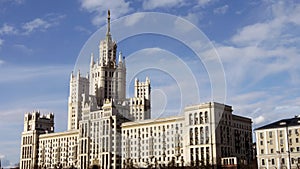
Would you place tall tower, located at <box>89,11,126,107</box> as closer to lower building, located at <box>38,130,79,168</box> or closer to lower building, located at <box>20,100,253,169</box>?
lower building, located at <box>38,130,79,168</box>

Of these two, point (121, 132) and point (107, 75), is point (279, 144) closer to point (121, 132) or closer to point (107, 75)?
point (121, 132)

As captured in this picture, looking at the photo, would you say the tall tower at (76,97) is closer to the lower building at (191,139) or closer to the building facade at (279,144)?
the lower building at (191,139)

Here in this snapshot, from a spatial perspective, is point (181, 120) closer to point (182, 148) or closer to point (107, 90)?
point (182, 148)

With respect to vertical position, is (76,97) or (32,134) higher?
(76,97)

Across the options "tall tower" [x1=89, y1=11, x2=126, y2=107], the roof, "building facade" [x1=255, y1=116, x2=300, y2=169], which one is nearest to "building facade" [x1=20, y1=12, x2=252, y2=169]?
"tall tower" [x1=89, y1=11, x2=126, y2=107]

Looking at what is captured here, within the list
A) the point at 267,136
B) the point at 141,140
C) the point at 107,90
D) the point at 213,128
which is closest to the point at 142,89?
the point at 107,90

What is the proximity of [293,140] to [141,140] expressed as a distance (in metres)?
47.4

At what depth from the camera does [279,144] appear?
7450 cm

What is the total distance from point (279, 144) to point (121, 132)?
53430mm

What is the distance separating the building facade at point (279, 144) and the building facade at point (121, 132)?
552 inches

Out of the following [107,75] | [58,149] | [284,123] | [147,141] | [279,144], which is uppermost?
[107,75]

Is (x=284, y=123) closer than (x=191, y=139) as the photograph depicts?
Yes

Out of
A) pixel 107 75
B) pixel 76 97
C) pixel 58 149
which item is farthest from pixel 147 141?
pixel 76 97

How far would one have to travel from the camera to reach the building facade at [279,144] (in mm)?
73688
